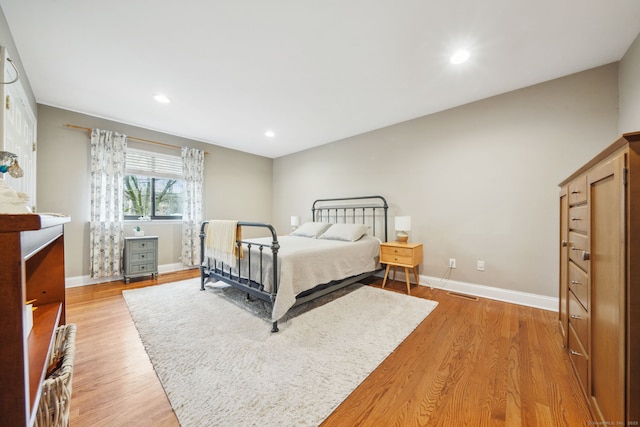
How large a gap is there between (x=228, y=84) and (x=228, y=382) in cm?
280

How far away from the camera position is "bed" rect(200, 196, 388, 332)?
2.21 m

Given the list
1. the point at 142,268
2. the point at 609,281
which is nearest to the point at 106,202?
the point at 142,268

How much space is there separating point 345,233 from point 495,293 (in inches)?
78.4

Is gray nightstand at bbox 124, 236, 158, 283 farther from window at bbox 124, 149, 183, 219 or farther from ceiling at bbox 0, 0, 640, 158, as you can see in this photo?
ceiling at bbox 0, 0, 640, 158

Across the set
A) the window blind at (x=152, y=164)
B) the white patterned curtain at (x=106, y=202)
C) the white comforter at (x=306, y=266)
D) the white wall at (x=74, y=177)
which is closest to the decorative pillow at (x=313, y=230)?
the white comforter at (x=306, y=266)

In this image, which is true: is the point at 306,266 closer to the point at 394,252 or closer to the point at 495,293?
the point at 394,252

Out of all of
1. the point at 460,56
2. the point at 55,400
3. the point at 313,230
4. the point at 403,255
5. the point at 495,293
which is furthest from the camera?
the point at 313,230

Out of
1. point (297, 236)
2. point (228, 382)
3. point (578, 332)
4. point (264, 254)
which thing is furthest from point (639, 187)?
point (297, 236)

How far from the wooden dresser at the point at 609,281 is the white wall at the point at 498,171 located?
1.34m

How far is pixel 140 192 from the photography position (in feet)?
13.2

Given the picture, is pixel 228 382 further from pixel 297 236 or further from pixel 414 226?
pixel 414 226

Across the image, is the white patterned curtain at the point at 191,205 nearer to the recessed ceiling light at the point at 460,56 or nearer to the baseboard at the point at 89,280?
the baseboard at the point at 89,280

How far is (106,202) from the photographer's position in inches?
139

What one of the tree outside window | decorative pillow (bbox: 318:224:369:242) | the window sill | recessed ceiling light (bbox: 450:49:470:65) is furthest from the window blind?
recessed ceiling light (bbox: 450:49:470:65)
